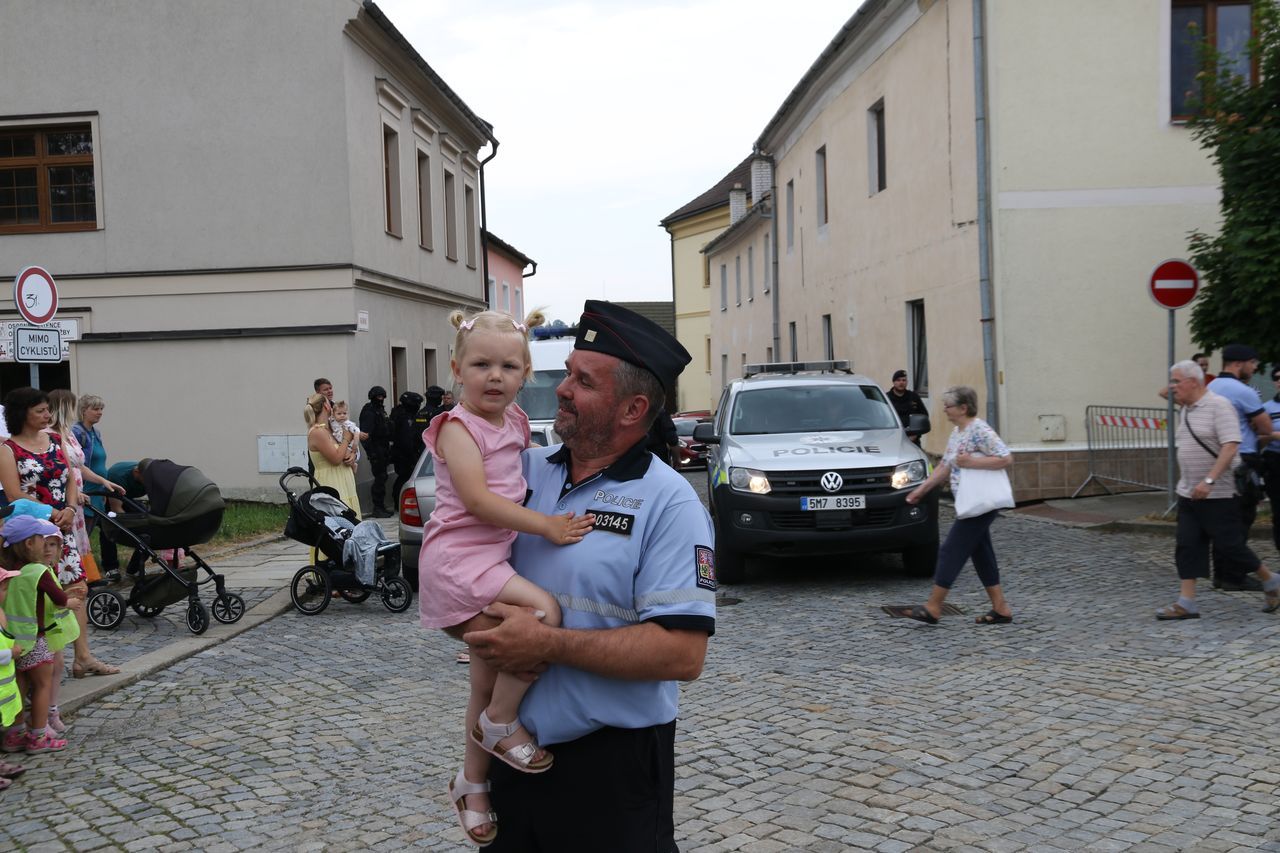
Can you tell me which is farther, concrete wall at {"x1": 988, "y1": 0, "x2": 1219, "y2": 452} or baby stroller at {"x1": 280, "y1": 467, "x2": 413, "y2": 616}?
concrete wall at {"x1": 988, "y1": 0, "x2": 1219, "y2": 452}

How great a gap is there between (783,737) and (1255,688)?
2697 millimetres

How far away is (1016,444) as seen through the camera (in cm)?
1545

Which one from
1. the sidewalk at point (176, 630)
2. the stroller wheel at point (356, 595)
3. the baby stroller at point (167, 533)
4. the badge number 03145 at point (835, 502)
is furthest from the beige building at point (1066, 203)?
the baby stroller at point (167, 533)

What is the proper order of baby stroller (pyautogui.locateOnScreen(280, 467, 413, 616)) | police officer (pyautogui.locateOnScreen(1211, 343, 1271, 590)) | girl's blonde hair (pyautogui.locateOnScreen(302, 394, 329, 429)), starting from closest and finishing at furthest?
1. police officer (pyautogui.locateOnScreen(1211, 343, 1271, 590))
2. baby stroller (pyautogui.locateOnScreen(280, 467, 413, 616))
3. girl's blonde hair (pyautogui.locateOnScreen(302, 394, 329, 429))

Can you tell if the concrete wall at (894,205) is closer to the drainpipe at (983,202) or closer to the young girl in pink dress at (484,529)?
the drainpipe at (983,202)

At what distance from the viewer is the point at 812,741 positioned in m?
5.55

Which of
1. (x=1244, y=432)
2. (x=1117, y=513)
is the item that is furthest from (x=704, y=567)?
(x=1117, y=513)

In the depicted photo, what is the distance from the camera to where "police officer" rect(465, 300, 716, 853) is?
2291 millimetres

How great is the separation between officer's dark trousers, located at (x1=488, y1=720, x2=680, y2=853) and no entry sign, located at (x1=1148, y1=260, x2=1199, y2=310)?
12.0 meters

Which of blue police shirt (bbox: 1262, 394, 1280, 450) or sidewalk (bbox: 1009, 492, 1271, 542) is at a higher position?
blue police shirt (bbox: 1262, 394, 1280, 450)

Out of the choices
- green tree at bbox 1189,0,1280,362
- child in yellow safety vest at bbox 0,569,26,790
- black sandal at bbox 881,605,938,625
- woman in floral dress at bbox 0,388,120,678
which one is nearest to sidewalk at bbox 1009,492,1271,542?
green tree at bbox 1189,0,1280,362

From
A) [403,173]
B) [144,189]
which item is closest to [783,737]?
[144,189]

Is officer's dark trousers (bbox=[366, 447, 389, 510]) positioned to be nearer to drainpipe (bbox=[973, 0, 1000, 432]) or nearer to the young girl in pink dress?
drainpipe (bbox=[973, 0, 1000, 432])

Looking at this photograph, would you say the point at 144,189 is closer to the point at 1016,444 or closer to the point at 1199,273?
the point at 1016,444
